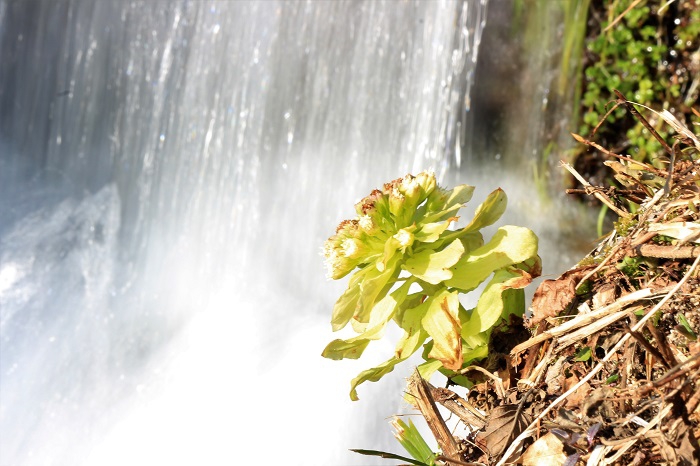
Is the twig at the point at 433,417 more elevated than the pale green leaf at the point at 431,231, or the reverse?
the pale green leaf at the point at 431,231

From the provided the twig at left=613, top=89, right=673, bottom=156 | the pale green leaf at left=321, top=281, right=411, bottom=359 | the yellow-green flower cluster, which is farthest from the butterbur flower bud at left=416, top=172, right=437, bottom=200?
the twig at left=613, top=89, right=673, bottom=156

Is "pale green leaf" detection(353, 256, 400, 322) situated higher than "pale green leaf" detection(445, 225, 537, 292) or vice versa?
"pale green leaf" detection(445, 225, 537, 292)

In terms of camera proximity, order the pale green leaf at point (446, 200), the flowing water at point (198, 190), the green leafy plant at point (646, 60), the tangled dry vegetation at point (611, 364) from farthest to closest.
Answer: the green leafy plant at point (646, 60) → the flowing water at point (198, 190) → the pale green leaf at point (446, 200) → the tangled dry vegetation at point (611, 364)

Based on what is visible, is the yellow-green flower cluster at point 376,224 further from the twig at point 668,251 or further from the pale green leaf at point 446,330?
the twig at point 668,251

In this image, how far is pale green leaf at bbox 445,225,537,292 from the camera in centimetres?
79

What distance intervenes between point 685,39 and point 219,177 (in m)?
2.07

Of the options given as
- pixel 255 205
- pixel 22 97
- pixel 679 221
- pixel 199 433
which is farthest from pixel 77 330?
pixel 679 221

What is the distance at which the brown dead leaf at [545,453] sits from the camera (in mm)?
675

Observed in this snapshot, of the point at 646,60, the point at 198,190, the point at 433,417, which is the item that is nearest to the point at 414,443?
the point at 433,417

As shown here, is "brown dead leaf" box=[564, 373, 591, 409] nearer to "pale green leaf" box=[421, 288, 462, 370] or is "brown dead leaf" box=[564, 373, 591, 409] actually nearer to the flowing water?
"pale green leaf" box=[421, 288, 462, 370]

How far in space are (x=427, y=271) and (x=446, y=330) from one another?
0.22 feet

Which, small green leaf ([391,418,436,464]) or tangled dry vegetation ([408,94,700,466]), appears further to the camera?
small green leaf ([391,418,436,464])

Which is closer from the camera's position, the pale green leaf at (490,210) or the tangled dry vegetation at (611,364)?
the tangled dry vegetation at (611,364)

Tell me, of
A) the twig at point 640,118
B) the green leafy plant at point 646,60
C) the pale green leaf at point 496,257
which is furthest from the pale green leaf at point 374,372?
the green leafy plant at point 646,60
